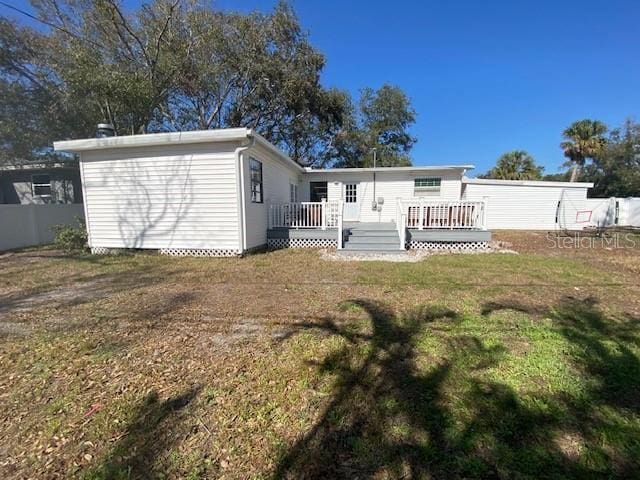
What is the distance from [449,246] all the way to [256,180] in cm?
565

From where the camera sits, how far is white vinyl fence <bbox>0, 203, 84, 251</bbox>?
9453 mm

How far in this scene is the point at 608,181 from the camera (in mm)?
26125

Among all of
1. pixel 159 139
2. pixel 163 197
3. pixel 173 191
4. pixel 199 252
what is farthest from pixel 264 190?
pixel 159 139

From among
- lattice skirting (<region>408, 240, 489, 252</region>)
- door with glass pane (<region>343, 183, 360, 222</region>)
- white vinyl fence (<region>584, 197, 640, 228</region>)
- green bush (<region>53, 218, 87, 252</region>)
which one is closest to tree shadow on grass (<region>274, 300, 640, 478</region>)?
lattice skirting (<region>408, 240, 489, 252</region>)

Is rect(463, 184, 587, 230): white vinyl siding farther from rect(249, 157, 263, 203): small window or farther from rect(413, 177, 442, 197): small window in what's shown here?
rect(249, 157, 263, 203): small window

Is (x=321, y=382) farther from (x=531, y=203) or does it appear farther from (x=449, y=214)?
(x=531, y=203)

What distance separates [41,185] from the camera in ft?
50.4

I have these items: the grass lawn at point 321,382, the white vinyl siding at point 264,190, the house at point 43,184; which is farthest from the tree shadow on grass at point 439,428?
the house at point 43,184

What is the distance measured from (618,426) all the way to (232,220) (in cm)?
696

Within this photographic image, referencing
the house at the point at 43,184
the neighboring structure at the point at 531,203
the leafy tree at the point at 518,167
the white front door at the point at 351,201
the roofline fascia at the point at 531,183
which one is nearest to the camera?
→ the white front door at the point at 351,201

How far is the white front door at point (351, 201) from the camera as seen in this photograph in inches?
509

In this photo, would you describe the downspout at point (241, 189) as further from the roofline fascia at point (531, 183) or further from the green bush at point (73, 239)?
the roofline fascia at point (531, 183)

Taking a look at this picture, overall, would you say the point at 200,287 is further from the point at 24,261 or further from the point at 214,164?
the point at 24,261

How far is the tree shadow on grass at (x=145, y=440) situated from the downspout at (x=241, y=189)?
17.4ft
